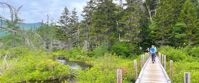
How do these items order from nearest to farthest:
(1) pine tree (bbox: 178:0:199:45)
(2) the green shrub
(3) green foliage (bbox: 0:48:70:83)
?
(3) green foliage (bbox: 0:48:70:83)
(2) the green shrub
(1) pine tree (bbox: 178:0:199:45)

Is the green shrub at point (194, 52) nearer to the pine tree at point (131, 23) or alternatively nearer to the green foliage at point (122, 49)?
the pine tree at point (131, 23)

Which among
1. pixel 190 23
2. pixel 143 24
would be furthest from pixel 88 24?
pixel 190 23

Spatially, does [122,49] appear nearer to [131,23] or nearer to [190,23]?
[131,23]

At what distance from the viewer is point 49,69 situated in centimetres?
2631

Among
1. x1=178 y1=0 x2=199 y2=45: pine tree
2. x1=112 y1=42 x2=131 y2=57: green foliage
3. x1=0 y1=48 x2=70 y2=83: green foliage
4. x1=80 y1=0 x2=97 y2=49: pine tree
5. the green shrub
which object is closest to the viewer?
x1=0 y1=48 x2=70 y2=83: green foliage

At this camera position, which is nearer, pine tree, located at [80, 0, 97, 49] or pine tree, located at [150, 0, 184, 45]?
pine tree, located at [150, 0, 184, 45]

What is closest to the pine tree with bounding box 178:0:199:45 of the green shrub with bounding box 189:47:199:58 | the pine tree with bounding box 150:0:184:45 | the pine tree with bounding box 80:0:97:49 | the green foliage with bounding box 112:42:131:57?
the green shrub with bounding box 189:47:199:58

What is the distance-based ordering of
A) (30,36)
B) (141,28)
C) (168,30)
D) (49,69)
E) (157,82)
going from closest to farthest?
(30,36)
(157,82)
(49,69)
(168,30)
(141,28)

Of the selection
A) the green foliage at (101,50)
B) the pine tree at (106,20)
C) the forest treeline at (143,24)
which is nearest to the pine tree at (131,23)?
the forest treeline at (143,24)

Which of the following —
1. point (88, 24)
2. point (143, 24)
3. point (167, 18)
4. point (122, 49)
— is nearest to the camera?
point (167, 18)

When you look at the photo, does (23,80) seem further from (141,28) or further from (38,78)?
(141,28)

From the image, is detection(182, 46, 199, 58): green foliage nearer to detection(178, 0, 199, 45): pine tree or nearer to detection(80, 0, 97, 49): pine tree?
detection(178, 0, 199, 45): pine tree

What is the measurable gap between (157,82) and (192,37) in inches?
929

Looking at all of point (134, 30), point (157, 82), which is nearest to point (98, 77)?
point (157, 82)
